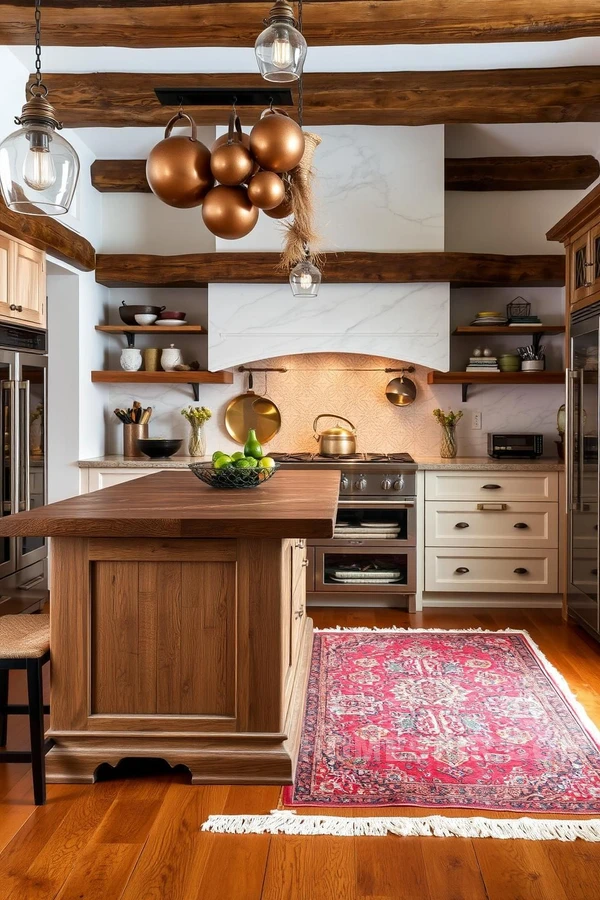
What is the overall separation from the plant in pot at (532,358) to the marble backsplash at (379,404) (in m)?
0.28

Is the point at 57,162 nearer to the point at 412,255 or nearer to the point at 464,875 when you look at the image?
the point at 464,875

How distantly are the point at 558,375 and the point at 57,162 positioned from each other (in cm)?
393

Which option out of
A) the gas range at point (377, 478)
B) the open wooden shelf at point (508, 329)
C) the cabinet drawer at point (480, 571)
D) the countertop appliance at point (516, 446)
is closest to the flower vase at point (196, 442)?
the gas range at point (377, 478)

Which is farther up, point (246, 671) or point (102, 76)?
point (102, 76)

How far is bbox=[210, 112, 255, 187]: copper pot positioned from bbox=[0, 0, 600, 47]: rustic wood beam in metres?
1.48

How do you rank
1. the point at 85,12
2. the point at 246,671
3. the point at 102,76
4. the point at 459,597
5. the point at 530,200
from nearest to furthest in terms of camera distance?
1. the point at 246,671
2. the point at 85,12
3. the point at 102,76
4. the point at 459,597
5. the point at 530,200

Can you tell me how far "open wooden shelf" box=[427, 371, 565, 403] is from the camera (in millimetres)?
5141

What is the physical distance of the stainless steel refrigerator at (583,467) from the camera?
4090mm

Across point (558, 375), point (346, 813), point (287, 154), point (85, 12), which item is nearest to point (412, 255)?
point (558, 375)

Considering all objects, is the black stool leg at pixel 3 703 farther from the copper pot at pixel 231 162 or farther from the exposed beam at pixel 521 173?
the exposed beam at pixel 521 173

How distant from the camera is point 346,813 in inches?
93.2

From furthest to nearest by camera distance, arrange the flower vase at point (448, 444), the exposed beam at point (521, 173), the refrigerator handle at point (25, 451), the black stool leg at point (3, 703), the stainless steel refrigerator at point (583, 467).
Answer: the flower vase at point (448, 444) → the exposed beam at point (521, 173) → the refrigerator handle at point (25, 451) → the stainless steel refrigerator at point (583, 467) → the black stool leg at point (3, 703)

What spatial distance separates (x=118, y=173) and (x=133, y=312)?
38.7 inches

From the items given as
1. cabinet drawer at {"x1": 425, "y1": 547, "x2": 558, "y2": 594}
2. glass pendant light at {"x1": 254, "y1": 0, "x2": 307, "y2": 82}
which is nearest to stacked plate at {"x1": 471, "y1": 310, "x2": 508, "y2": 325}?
cabinet drawer at {"x1": 425, "y1": 547, "x2": 558, "y2": 594}
